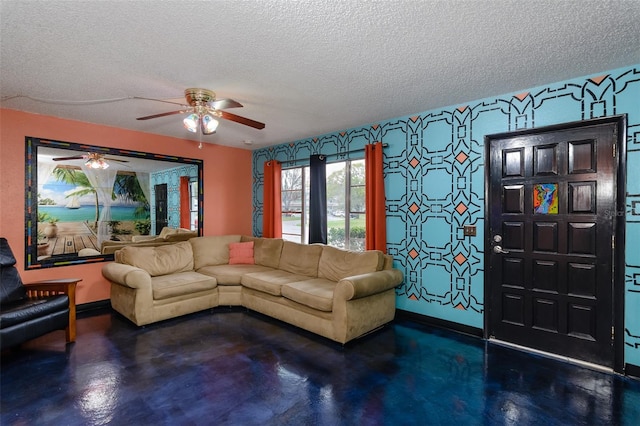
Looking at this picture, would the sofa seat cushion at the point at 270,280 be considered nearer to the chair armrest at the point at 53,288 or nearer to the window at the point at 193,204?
the window at the point at 193,204

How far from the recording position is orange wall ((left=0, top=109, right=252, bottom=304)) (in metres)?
3.79

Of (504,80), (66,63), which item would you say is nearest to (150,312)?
(66,63)

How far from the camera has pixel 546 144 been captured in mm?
3123

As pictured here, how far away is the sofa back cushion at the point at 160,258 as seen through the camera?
4.32 metres

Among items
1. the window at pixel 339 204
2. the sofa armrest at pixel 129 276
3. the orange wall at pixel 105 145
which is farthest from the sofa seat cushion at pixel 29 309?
the window at pixel 339 204

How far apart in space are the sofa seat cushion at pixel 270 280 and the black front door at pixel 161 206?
68.0 inches

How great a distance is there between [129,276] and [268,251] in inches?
76.1

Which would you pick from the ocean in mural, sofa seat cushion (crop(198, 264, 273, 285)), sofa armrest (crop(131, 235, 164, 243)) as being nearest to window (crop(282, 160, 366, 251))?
sofa seat cushion (crop(198, 264, 273, 285))

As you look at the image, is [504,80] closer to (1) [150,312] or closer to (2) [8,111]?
(1) [150,312]

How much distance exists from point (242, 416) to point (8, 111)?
433cm

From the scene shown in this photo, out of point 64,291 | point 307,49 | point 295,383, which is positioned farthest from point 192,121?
point 295,383

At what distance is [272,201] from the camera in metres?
5.64

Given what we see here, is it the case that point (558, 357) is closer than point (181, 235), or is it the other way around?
point (558, 357)

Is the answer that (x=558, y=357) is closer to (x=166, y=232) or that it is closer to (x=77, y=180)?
(x=166, y=232)
